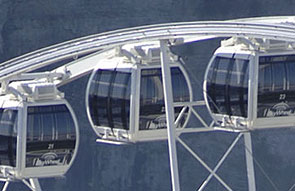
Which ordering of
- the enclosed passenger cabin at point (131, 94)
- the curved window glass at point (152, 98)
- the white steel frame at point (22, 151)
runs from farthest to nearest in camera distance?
the curved window glass at point (152, 98) → the enclosed passenger cabin at point (131, 94) → the white steel frame at point (22, 151)

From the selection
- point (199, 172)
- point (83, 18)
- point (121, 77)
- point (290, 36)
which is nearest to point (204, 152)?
point (199, 172)

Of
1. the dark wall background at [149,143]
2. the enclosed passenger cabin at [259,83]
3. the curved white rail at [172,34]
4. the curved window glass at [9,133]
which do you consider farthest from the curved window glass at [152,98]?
the dark wall background at [149,143]

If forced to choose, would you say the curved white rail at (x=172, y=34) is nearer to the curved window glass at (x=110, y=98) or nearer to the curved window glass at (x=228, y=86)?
the curved window glass at (x=228, y=86)

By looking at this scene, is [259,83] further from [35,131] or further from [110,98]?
[35,131]

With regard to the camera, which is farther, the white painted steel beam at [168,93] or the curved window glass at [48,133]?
the curved window glass at [48,133]

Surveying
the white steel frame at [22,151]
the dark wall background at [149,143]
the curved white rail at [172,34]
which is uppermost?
the curved white rail at [172,34]

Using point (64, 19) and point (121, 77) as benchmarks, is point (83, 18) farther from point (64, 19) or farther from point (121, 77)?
point (121, 77)

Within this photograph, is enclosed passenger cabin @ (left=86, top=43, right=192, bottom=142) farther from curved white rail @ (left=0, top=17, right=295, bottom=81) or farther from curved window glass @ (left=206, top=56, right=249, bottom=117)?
curved window glass @ (left=206, top=56, right=249, bottom=117)
